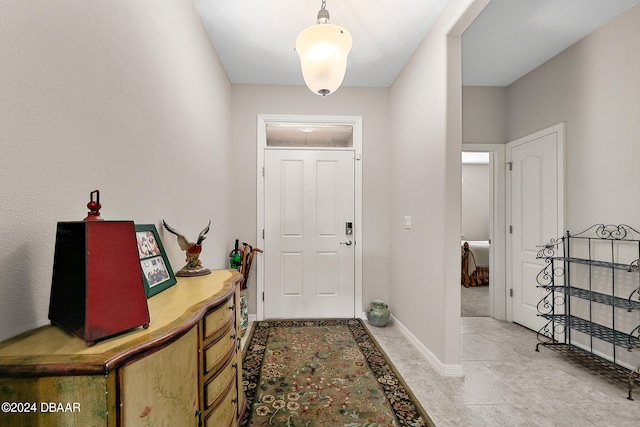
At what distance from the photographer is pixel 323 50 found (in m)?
1.70

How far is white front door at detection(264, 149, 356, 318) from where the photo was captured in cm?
338

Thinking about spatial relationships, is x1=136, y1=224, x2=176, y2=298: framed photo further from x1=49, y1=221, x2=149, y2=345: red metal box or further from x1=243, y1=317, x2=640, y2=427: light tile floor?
x1=243, y1=317, x2=640, y2=427: light tile floor

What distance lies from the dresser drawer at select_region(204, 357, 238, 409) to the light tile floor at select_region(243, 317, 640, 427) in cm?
120

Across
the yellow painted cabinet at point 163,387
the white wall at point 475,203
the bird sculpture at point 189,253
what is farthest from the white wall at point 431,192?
the white wall at point 475,203

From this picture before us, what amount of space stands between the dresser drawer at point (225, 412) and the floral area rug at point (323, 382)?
346 millimetres

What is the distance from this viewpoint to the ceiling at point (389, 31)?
217 centimetres

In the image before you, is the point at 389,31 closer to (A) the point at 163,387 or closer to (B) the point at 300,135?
(B) the point at 300,135

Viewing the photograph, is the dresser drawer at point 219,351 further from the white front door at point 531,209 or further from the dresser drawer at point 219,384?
the white front door at point 531,209

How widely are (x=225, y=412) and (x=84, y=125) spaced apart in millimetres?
1283

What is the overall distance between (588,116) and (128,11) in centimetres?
346

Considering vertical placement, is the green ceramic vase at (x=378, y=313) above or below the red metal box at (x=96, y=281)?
below

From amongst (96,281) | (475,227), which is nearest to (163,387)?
(96,281)

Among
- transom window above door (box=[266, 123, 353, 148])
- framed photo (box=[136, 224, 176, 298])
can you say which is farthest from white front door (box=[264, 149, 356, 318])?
framed photo (box=[136, 224, 176, 298])

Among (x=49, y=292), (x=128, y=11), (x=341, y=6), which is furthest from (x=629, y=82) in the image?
(x=49, y=292)
